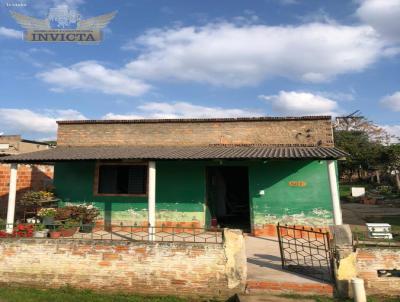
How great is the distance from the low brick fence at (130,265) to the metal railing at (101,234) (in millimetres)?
391

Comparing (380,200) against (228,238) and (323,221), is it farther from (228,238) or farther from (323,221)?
(228,238)

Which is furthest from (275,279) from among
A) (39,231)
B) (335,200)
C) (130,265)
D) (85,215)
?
(85,215)

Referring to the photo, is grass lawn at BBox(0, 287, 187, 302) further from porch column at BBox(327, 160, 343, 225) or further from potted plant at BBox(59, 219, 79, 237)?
porch column at BBox(327, 160, 343, 225)

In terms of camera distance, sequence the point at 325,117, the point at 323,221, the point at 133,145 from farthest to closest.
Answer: the point at 133,145 → the point at 325,117 → the point at 323,221

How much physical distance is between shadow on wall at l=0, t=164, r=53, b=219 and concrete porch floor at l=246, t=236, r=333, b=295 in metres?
10.0

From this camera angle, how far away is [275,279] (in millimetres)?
6520

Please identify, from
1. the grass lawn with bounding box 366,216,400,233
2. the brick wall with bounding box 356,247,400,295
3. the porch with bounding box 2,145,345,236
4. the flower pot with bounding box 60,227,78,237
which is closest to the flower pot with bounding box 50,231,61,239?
the flower pot with bounding box 60,227,78,237

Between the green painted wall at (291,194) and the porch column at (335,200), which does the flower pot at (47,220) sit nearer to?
the green painted wall at (291,194)

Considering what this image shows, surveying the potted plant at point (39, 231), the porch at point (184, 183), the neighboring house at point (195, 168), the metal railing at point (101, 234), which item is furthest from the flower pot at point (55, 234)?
the neighboring house at point (195, 168)

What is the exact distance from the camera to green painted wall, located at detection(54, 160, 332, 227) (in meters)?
10.8

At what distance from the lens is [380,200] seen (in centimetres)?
2483

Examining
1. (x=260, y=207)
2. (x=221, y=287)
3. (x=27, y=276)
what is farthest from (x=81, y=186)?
(x=221, y=287)

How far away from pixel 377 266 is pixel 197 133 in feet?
26.8

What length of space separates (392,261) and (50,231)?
8.94 metres
